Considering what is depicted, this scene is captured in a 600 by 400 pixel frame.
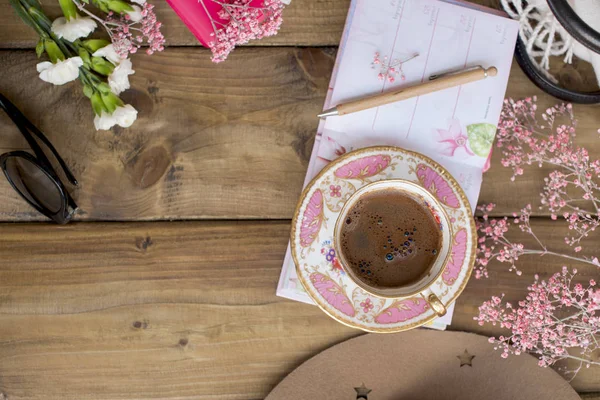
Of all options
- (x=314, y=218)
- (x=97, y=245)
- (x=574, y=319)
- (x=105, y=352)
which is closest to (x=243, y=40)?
(x=314, y=218)

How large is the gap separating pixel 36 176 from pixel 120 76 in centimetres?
25

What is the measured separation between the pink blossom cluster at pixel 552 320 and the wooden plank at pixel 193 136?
1.43 feet

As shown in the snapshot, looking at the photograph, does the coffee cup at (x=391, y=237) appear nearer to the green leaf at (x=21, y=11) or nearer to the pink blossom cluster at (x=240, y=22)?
the pink blossom cluster at (x=240, y=22)

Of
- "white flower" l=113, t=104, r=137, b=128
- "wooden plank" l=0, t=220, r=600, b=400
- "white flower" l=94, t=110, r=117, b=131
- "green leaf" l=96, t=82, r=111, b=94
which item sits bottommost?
"wooden plank" l=0, t=220, r=600, b=400

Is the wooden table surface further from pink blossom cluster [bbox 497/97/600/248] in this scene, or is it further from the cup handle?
the cup handle

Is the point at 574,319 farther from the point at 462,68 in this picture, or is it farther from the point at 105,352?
the point at 105,352

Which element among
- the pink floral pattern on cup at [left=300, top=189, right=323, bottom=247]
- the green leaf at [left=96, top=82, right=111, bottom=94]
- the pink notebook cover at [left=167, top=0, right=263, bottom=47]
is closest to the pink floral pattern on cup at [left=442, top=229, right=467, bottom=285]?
the pink floral pattern on cup at [left=300, top=189, right=323, bottom=247]

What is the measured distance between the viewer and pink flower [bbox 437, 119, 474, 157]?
0.95 metres

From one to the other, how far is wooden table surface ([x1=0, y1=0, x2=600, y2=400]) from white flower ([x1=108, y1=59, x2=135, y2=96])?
0.07 metres

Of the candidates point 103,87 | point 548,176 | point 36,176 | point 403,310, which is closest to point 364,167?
point 403,310

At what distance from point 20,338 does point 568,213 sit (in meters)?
1.03

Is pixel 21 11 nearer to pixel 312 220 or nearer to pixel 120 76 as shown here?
pixel 120 76

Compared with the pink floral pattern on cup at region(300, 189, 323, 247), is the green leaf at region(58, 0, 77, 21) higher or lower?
higher

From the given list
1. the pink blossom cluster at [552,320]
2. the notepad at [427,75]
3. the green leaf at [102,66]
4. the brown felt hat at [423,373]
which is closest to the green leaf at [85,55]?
the green leaf at [102,66]
